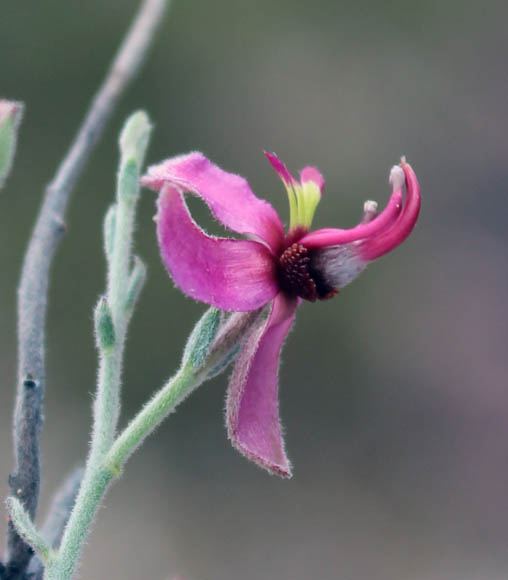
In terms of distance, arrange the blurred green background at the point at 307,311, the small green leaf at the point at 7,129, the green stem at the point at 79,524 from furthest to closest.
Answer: the blurred green background at the point at 307,311
the small green leaf at the point at 7,129
the green stem at the point at 79,524

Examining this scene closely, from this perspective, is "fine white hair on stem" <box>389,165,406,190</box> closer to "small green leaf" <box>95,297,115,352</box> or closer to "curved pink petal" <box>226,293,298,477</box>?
"curved pink petal" <box>226,293,298,477</box>

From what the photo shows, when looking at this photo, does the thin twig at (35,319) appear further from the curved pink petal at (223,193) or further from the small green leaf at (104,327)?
the curved pink petal at (223,193)

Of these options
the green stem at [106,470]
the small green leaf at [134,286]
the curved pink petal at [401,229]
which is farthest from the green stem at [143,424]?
the curved pink petal at [401,229]

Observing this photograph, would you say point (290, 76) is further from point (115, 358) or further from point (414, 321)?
point (115, 358)

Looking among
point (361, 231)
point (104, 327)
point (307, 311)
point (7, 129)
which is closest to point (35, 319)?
point (104, 327)

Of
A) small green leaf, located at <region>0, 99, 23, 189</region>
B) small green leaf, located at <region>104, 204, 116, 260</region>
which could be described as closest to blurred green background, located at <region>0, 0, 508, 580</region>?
small green leaf, located at <region>104, 204, 116, 260</region>

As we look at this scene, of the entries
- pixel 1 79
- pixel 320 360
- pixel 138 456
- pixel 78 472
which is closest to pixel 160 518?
pixel 138 456

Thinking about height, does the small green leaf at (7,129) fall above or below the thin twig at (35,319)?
above
